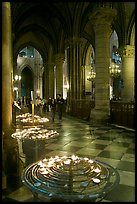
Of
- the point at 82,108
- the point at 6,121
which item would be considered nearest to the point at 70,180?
the point at 6,121

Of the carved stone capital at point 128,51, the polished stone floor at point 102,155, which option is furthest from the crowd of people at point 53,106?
the carved stone capital at point 128,51

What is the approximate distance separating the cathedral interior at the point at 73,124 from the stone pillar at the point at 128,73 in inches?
3.3

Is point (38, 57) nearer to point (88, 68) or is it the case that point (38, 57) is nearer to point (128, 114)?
point (88, 68)

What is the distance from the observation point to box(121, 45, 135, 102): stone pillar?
17781mm

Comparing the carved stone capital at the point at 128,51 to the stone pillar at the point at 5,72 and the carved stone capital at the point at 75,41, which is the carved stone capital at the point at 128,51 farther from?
the stone pillar at the point at 5,72

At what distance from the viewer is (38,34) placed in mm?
28984

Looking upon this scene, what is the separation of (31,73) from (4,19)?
43635mm

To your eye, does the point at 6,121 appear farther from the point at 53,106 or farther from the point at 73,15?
the point at 73,15

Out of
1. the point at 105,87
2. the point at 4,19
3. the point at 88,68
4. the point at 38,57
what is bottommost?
the point at 105,87

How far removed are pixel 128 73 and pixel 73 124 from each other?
29.0ft

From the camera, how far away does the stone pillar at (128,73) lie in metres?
17.8

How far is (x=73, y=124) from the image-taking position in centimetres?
1143

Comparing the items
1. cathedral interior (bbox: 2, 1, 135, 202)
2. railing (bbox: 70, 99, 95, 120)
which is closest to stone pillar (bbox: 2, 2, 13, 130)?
cathedral interior (bbox: 2, 1, 135, 202)

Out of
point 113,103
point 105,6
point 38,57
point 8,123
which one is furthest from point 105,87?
point 38,57
